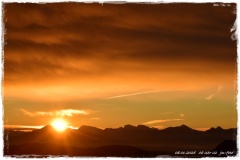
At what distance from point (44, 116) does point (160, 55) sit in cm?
Result: 85

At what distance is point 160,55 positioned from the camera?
9.82ft

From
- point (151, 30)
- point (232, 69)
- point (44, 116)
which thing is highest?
point (151, 30)

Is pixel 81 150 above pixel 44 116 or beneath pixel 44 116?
beneath

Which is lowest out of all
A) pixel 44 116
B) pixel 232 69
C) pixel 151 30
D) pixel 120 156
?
pixel 120 156

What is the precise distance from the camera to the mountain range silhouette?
2908 millimetres

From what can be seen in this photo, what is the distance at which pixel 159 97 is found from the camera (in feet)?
9.68

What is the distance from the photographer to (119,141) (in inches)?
114

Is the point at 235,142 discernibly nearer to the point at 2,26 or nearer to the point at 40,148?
the point at 40,148

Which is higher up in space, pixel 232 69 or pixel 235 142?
pixel 232 69

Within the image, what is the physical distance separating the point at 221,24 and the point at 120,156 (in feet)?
3.55

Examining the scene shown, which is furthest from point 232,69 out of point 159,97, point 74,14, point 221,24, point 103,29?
point 74,14

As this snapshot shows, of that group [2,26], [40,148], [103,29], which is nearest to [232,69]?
[103,29]

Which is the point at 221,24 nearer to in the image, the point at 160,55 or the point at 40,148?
the point at 160,55

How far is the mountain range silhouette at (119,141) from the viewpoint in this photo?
291 cm
